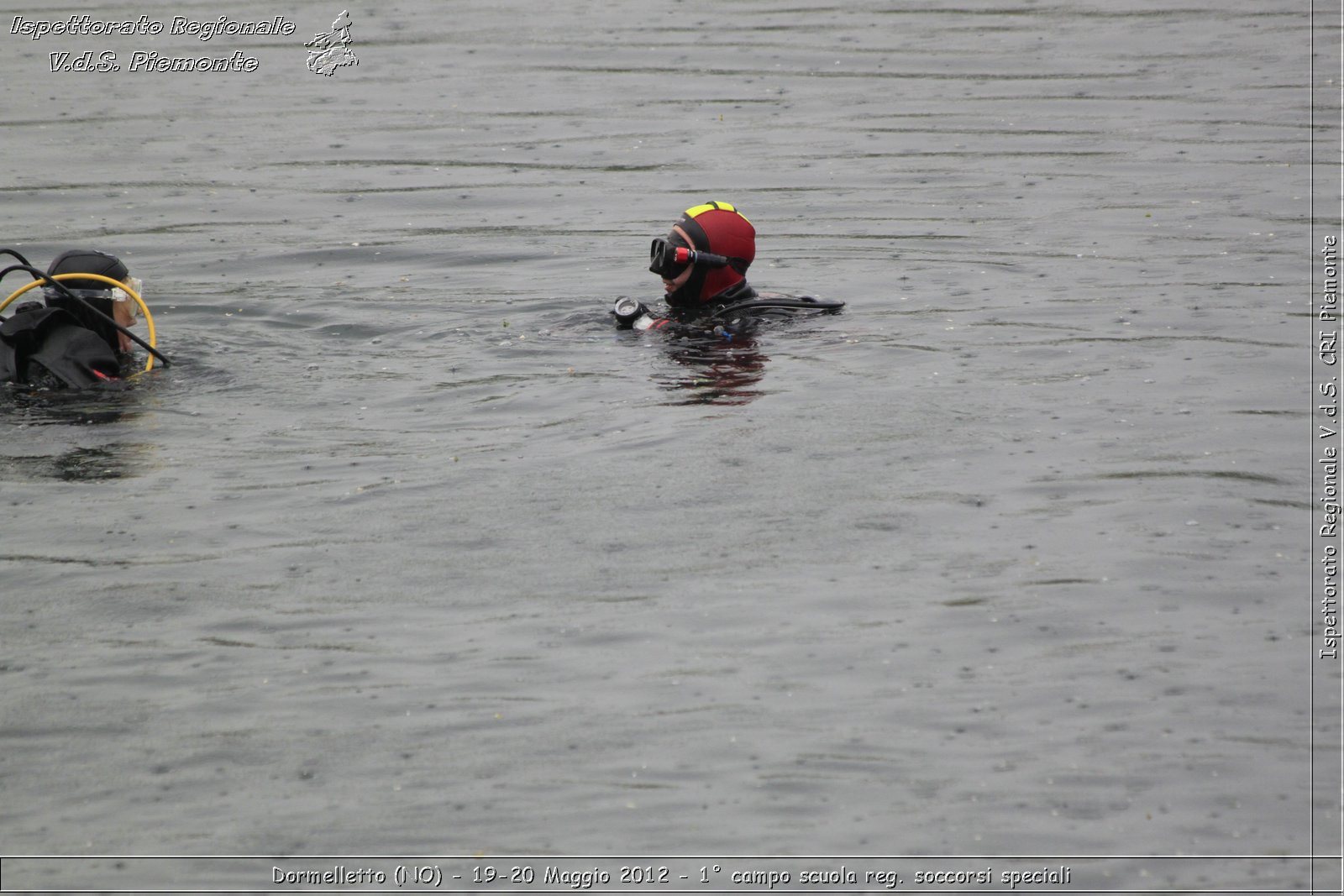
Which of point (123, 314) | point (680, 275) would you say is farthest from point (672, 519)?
point (123, 314)

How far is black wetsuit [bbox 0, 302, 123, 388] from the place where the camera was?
7742mm

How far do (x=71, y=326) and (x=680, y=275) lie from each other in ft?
10.9

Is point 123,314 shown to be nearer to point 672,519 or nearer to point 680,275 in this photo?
point 680,275

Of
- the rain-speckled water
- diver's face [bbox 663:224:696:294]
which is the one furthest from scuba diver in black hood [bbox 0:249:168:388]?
diver's face [bbox 663:224:696:294]

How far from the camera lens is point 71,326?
7.90 meters

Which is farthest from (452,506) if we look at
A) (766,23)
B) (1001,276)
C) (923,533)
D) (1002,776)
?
(766,23)

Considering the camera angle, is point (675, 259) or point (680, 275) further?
point (680, 275)

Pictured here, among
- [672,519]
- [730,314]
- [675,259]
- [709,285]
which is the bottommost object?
[672,519]

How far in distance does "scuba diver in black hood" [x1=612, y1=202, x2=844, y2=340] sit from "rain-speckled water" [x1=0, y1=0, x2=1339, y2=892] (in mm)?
206

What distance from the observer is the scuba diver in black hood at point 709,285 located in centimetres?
895

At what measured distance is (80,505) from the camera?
6824 millimetres

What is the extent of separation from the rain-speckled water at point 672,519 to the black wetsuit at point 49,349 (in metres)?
0.13

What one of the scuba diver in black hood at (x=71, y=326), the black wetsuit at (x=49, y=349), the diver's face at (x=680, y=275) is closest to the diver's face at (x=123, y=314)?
the scuba diver in black hood at (x=71, y=326)

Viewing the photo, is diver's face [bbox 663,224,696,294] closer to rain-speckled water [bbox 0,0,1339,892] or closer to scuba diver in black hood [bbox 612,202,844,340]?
scuba diver in black hood [bbox 612,202,844,340]
